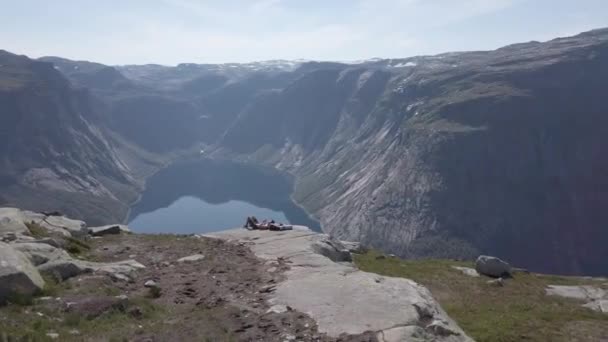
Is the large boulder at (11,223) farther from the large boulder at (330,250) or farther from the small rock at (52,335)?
the large boulder at (330,250)

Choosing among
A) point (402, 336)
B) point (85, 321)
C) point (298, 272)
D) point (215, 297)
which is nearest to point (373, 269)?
point (298, 272)

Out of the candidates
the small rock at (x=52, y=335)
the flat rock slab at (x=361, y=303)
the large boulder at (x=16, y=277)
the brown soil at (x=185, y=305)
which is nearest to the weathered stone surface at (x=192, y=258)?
the brown soil at (x=185, y=305)

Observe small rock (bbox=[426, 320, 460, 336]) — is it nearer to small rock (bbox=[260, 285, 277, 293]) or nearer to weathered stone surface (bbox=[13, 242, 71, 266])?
small rock (bbox=[260, 285, 277, 293])

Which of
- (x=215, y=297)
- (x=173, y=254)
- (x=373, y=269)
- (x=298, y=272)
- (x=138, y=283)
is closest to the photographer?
(x=215, y=297)

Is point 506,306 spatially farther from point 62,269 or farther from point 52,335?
point 62,269

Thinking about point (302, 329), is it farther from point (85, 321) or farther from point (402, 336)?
point (85, 321)
